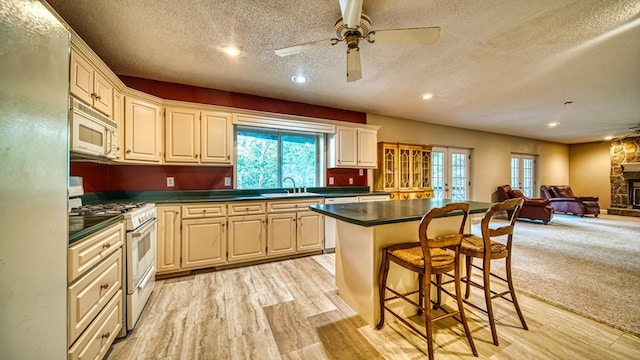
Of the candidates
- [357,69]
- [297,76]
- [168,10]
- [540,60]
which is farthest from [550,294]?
[168,10]

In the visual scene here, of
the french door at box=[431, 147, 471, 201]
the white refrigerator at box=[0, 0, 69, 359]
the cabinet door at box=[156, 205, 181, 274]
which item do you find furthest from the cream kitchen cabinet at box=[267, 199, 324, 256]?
the french door at box=[431, 147, 471, 201]

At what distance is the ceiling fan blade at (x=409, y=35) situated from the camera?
165 centimetres

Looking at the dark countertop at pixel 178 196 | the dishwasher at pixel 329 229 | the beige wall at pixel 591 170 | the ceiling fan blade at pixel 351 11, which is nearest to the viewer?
the ceiling fan blade at pixel 351 11

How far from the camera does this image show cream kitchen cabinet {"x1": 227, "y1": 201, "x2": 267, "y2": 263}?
3024mm

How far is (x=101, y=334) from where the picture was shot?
4.75 feet

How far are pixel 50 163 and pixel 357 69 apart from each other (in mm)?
1908

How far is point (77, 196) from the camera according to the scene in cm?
223

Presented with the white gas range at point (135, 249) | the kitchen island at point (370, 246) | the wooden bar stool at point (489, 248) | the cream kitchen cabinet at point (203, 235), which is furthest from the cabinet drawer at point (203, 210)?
the wooden bar stool at point (489, 248)

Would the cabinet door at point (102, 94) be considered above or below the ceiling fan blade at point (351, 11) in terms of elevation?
below

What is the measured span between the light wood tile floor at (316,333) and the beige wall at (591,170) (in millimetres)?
9249

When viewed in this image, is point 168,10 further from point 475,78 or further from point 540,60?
point 540,60

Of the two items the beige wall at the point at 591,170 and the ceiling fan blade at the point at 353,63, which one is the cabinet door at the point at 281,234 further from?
the beige wall at the point at 591,170

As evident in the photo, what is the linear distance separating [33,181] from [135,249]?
1.27m

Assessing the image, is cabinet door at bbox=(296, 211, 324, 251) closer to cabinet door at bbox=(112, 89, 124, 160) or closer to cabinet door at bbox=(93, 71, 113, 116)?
cabinet door at bbox=(112, 89, 124, 160)
